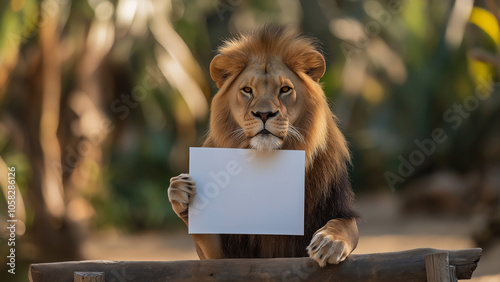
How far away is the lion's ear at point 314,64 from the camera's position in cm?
336

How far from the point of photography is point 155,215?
13664 millimetres

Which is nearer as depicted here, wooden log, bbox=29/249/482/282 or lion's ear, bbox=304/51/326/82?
wooden log, bbox=29/249/482/282

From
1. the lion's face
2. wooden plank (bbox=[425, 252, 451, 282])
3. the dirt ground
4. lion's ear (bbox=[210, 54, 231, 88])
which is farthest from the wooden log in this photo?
the dirt ground

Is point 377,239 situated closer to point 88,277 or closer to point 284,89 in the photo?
point 284,89

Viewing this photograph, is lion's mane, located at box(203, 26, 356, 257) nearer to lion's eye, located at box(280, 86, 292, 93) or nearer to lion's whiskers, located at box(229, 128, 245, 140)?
lion's whiskers, located at box(229, 128, 245, 140)

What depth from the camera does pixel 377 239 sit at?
44.4 feet

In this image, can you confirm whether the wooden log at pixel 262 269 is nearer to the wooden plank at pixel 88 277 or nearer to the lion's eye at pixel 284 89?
the wooden plank at pixel 88 277

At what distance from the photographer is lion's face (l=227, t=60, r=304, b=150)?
2998mm

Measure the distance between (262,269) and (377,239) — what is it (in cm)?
1117

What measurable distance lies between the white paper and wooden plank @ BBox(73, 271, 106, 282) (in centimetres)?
51

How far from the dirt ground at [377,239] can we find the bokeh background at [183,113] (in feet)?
0.16

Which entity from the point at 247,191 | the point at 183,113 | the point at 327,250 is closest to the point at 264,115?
the point at 247,191

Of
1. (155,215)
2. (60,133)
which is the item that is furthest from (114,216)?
(60,133)

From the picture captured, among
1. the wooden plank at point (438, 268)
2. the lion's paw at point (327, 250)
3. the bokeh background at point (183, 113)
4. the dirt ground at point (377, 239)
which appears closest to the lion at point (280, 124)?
the lion's paw at point (327, 250)
